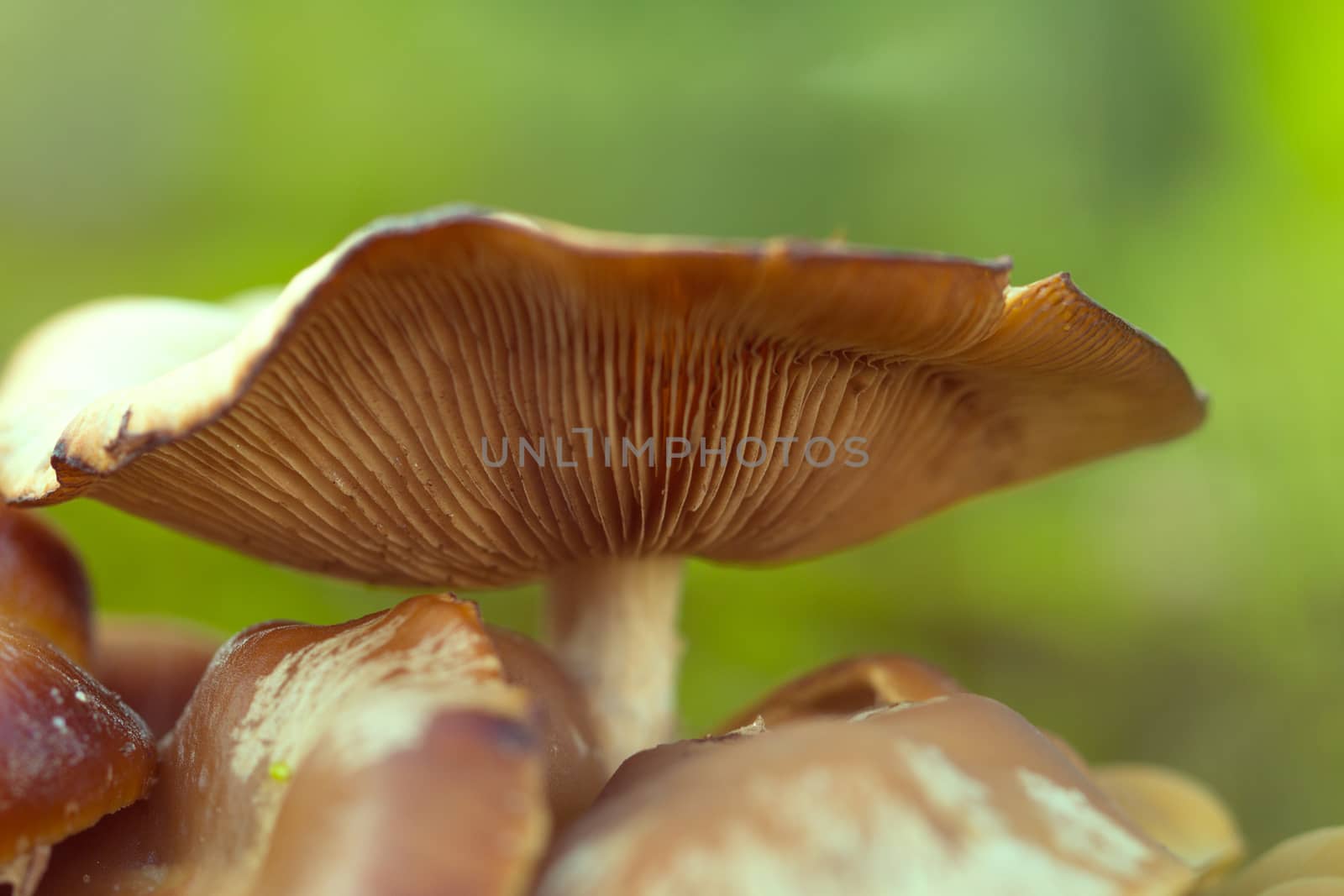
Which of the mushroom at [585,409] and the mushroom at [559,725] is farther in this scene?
the mushroom at [559,725]

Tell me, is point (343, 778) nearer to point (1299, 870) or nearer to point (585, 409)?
point (585, 409)

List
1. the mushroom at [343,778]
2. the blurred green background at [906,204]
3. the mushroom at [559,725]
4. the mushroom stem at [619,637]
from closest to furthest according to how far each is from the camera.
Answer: the mushroom at [343,778] → the mushroom at [559,725] → the mushroom stem at [619,637] → the blurred green background at [906,204]

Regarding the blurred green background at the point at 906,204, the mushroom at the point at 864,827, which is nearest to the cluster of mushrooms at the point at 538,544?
the mushroom at the point at 864,827

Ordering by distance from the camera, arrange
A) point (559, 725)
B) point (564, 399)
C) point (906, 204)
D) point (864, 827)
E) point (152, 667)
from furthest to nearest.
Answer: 1. point (906, 204)
2. point (152, 667)
3. point (559, 725)
4. point (564, 399)
5. point (864, 827)

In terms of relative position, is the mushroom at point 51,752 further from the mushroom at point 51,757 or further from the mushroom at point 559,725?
the mushroom at point 559,725

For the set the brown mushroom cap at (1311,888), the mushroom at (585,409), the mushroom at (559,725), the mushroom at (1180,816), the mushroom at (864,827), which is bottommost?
the mushroom at (1180,816)

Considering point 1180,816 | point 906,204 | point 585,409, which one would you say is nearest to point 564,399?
point 585,409

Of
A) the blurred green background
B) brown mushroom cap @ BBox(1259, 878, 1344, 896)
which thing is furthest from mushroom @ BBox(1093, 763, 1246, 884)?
the blurred green background

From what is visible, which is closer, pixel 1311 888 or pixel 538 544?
pixel 1311 888
